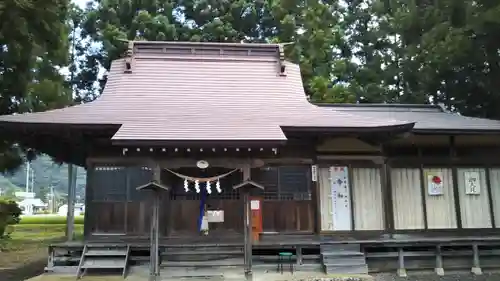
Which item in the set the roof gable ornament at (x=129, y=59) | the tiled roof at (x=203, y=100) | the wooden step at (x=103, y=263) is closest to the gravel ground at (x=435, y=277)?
the tiled roof at (x=203, y=100)

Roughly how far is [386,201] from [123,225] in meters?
7.06

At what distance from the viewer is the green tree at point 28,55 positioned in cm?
1201

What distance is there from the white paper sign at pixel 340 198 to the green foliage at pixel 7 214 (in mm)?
11027

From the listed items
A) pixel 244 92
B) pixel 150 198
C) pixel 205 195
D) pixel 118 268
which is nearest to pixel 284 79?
pixel 244 92

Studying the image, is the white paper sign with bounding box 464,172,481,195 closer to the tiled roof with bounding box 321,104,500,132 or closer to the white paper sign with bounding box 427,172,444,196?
the white paper sign with bounding box 427,172,444,196

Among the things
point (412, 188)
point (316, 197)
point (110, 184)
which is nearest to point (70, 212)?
point (110, 184)

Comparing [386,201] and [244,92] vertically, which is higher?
[244,92]

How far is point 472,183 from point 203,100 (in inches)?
315

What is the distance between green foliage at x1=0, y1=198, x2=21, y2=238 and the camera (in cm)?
1519

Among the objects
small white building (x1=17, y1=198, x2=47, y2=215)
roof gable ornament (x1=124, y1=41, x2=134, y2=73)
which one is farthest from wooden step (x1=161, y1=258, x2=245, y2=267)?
small white building (x1=17, y1=198, x2=47, y2=215)

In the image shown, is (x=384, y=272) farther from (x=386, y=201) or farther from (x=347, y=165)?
(x=347, y=165)

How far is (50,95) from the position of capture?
14883 mm

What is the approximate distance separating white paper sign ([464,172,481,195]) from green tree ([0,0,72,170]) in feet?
41.4

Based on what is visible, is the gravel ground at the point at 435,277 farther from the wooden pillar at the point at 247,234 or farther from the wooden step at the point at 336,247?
the wooden pillar at the point at 247,234
